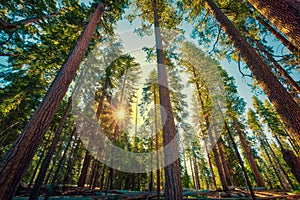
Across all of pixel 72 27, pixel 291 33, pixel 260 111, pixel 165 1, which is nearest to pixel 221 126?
pixel 291 33

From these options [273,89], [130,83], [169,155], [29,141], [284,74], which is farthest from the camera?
[130,83]

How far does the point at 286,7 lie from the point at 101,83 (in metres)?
14.2

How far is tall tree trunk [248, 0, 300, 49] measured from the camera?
249 cm

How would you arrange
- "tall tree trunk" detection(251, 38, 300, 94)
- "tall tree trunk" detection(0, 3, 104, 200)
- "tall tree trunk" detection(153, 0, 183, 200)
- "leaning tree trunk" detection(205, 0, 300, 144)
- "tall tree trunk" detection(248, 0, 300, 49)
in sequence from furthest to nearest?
"tall tree trunk" detection(251, 38, 300, 94) → "tall tree trunk" detection(153, 0, 183, 200) → "leaning tree trunk" detection(205, 0, 300, 144) → "tall tree trunk" detection(248, 0, 300, 49) → "tall tree trunk" detection(0, 3, 104, 200)

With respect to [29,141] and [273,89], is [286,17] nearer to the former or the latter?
[273,89]

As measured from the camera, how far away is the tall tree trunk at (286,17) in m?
2.49

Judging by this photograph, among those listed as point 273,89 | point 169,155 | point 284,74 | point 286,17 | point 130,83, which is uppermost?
Answer: point 130,83

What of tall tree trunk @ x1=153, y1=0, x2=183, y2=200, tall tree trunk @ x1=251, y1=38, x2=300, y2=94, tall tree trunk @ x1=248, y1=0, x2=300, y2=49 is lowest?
tall tree trunk @ x1=153, y1=0, x2=183, y2=200

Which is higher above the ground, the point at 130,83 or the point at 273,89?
the point at 130,83

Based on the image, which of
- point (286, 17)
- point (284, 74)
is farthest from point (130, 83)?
point (286, 17)

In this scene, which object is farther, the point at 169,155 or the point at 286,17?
the point at 169,155

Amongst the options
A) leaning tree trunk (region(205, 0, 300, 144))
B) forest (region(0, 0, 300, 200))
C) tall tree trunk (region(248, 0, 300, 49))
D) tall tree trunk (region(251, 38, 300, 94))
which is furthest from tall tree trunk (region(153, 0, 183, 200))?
tall tree trunk (region(251, 38, 300, 94))

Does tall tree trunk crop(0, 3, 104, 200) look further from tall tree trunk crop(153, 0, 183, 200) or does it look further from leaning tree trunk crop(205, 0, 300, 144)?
leaning tree trunk crop(205, 0, 300, 144)

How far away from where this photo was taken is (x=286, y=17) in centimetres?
260
